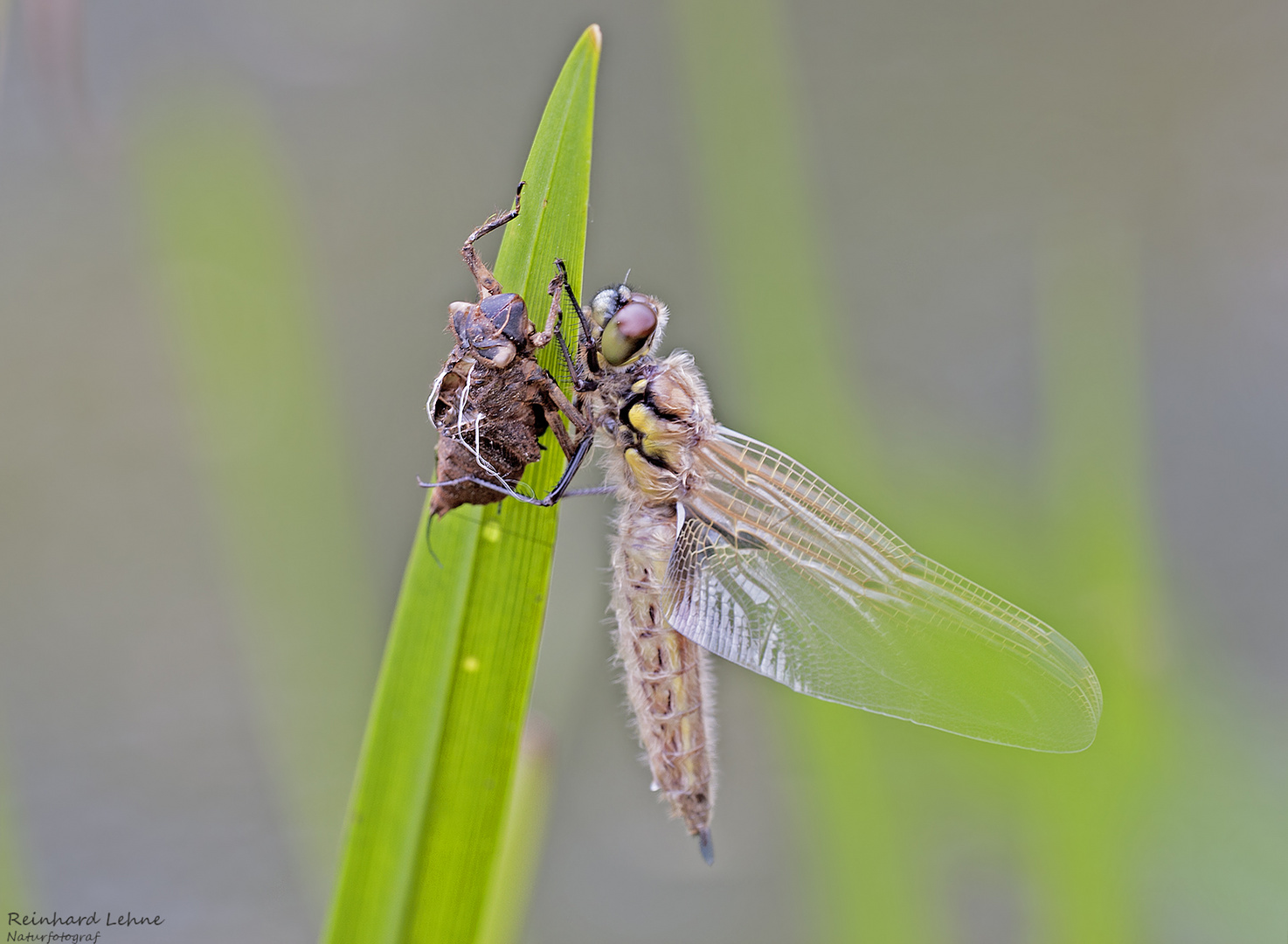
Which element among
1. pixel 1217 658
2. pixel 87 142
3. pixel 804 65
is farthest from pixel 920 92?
pixel 87 142

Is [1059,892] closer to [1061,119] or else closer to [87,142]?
[1061,119]

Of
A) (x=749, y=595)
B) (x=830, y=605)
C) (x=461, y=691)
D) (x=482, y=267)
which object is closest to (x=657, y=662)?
(x=749, y=595)

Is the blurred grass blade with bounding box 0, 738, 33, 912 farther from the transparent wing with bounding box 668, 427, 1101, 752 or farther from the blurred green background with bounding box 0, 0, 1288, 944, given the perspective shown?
the transparent wing with bounding box 668, 427, 1101, 752

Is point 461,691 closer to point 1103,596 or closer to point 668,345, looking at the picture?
point 1103,596

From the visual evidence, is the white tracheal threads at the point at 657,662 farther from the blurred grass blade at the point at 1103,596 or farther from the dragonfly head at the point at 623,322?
the blurred grass blade at the point at 1103,596

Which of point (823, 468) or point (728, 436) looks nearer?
point (728, 436)

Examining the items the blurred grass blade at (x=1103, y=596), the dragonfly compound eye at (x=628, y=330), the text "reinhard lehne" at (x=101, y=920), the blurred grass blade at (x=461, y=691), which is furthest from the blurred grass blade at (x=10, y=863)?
the blurred grass blade at (x=1103, y=596)
